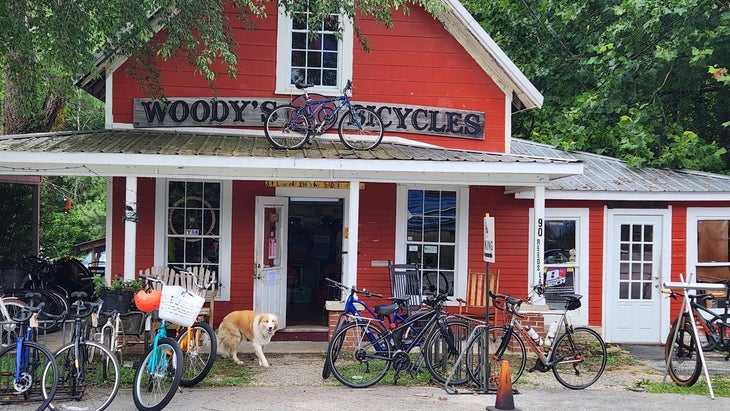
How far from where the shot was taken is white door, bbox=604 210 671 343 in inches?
480

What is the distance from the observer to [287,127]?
35.2ft

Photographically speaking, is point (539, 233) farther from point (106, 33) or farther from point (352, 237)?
point (106, 33)

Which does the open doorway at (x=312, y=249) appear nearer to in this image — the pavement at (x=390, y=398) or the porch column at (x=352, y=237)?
the porch column at (x=352, y=237)

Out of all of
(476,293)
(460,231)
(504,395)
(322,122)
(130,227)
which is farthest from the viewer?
(460,231)

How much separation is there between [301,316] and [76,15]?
6278 millimetres

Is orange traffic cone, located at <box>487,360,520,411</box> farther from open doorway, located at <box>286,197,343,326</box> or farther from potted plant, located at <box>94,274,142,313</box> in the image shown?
open doorway, located at <box>286,197,343,326</box>

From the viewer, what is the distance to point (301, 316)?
12859 millimetres

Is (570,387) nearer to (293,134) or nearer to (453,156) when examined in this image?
(453,156)

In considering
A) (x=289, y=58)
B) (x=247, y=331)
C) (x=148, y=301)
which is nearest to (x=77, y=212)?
(x=289, y=58)

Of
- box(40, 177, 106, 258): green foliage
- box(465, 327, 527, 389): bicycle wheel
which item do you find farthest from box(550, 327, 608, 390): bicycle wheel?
box(40, 177, 106, 258): green foliage

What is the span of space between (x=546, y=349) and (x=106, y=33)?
271 inches

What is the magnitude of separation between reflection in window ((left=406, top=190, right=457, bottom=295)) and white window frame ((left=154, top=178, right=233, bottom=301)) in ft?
9.51

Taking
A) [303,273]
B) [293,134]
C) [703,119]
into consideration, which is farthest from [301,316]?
[703,119]

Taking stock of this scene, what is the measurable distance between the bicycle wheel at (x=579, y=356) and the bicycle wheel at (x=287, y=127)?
4562 mm
